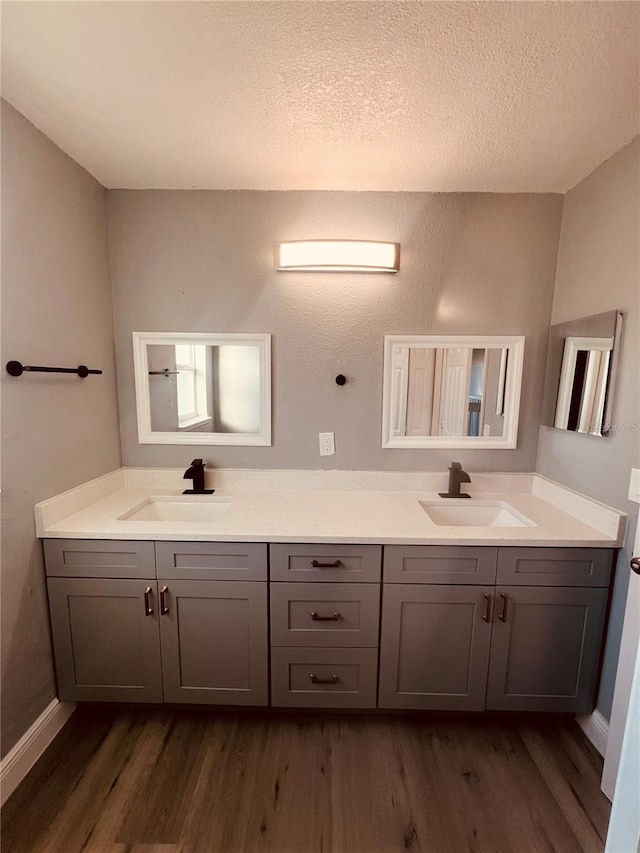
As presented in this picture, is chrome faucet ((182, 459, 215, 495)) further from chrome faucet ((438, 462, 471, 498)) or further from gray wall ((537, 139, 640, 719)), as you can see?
gray wall ((537, 139, 640, 719))

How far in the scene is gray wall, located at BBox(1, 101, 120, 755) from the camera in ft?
4.35

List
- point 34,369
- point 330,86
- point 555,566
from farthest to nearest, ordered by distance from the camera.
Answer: point 555,566 → point 34,369 → point 330,86

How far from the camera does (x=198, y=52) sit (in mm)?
1087

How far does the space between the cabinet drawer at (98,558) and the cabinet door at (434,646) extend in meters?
1.01

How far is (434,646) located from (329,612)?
0.47 metres

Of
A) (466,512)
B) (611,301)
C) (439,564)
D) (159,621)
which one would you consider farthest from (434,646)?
(611,301)

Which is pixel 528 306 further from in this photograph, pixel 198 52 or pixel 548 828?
pixel 548 828

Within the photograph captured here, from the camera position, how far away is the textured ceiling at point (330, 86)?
3.22 feet

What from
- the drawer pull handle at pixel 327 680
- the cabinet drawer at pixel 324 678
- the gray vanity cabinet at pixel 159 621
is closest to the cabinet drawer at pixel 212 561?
the gray vanity cabinet at pixel 159 621

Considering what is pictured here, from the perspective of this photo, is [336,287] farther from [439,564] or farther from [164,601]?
[164,601]

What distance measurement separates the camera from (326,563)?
1.51 meters

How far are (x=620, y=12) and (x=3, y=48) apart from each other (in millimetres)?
1718

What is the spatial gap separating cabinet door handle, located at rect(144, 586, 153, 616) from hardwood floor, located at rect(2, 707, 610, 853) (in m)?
0.54

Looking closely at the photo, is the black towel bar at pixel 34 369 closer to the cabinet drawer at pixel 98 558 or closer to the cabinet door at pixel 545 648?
the cabinet drawer at pixel 98 558
